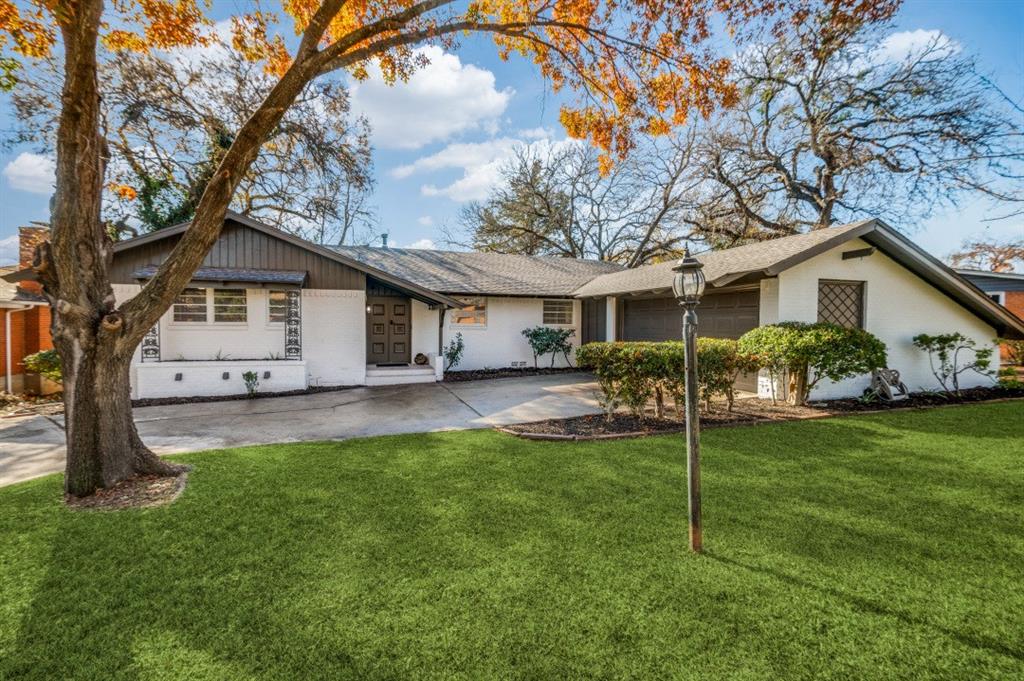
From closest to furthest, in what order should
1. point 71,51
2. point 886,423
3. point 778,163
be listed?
point 71,51 → point 886,423 → point 778,163

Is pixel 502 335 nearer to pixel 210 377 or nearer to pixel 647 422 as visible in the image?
pixel 647 422

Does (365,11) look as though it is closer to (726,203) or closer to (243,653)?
(243,653)

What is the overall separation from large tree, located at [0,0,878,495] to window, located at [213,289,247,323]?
587cm

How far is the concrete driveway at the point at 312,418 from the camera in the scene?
594 cm

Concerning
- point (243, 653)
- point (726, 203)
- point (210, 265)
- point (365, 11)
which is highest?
point (726, 203)

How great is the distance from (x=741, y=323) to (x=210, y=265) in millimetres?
12411

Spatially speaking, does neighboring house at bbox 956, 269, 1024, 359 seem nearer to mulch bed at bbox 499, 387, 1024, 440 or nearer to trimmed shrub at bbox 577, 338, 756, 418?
mulch bed at bbox 499, 387, 1024, 440

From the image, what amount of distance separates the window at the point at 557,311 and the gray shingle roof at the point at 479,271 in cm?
51

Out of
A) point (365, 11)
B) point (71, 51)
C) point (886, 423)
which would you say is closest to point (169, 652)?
point (71, 51)

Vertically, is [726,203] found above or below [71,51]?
above

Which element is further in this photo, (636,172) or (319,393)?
(636,172)

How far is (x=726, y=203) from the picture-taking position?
2142 cm

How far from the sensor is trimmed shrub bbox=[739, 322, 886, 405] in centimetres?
789

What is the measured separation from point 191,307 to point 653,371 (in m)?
10.7
